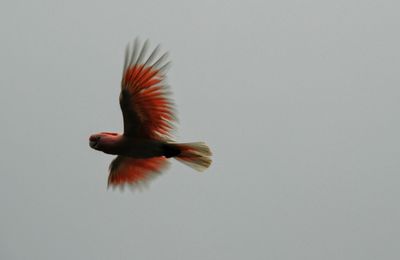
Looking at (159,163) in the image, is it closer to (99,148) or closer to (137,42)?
(99,148)

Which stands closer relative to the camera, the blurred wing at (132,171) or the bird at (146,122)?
the bird at (146,122)

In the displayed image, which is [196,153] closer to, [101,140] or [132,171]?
[101,140]

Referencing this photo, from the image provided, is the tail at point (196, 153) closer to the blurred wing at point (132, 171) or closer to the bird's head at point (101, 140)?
the bird's head at point (101, 140)

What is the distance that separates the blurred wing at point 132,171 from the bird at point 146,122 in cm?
34

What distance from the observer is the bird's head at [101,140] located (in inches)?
96.9

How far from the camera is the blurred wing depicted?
2.86m

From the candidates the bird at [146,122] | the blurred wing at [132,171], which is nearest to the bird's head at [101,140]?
the bird at [146,122]

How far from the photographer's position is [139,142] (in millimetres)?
2480

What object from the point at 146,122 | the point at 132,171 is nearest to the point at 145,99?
the point at 146,122

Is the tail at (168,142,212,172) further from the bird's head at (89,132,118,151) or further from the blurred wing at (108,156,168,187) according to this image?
the blurred wing at (108,156,168,187)

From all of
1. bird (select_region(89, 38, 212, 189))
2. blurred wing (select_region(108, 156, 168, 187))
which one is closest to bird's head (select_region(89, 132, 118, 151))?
bird (select_region(89, 38, 212, 189))

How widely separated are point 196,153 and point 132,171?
44cm

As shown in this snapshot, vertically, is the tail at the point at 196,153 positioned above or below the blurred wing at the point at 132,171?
above

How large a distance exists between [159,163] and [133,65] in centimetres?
55
